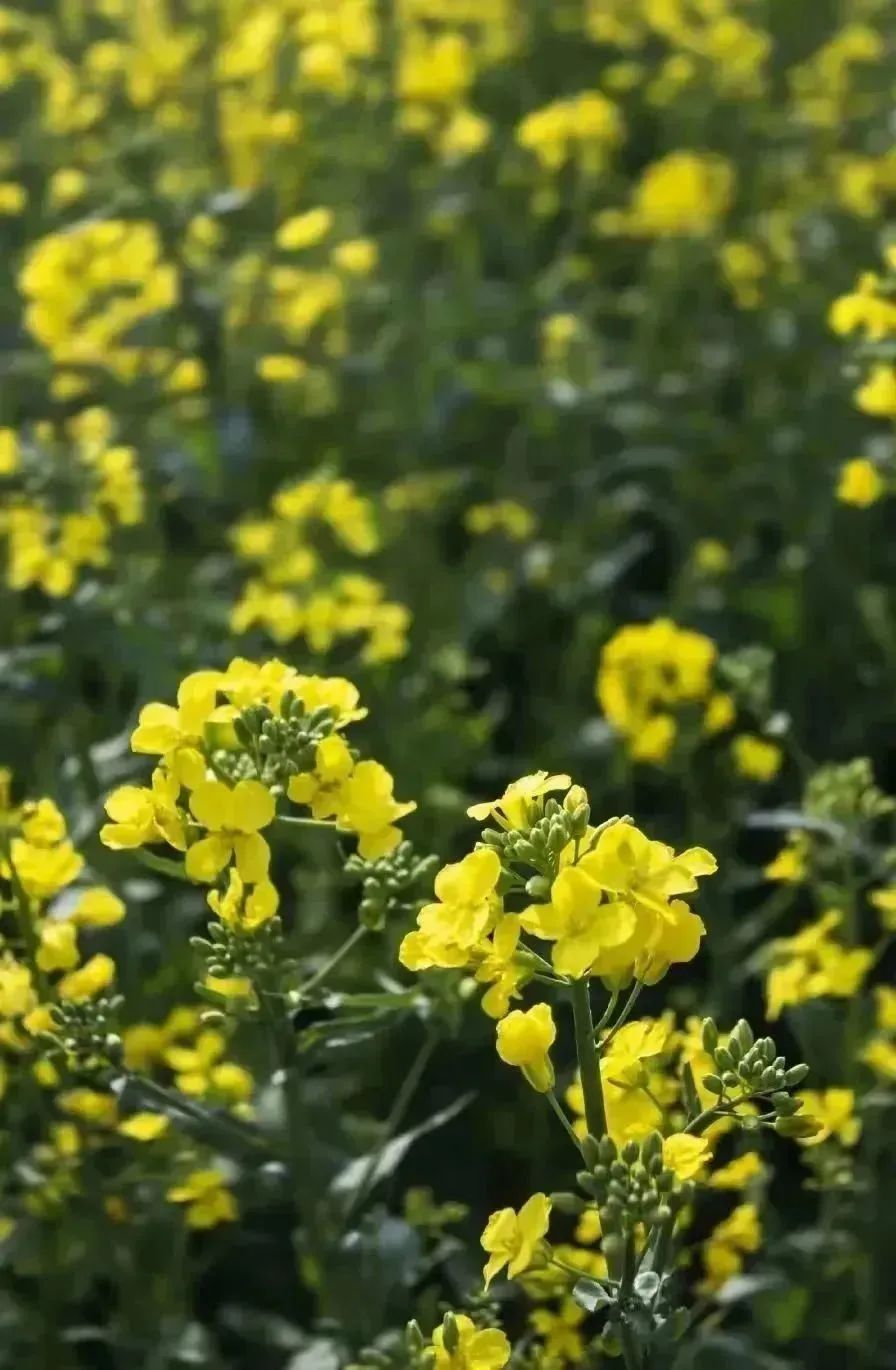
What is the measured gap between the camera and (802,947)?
2143 mm

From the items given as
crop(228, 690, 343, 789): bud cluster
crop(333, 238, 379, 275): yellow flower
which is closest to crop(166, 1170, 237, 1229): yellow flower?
crop(228, 690, 343, 789): bud cluster

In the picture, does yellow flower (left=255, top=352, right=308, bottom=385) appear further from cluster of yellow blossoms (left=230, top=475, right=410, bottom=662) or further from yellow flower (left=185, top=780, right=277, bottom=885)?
yellow flower (left=185, top=780, right=277, bottom=885)

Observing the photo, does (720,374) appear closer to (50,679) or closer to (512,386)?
(512,386)

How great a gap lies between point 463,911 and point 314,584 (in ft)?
5.64

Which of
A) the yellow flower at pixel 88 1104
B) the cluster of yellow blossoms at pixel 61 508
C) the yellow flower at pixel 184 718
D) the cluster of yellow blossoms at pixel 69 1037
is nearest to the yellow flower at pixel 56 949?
the cluster of yellow blossoms at pixel 69 1037

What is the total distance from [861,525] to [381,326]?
1.32 m

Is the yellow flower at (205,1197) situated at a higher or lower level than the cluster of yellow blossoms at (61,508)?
lower

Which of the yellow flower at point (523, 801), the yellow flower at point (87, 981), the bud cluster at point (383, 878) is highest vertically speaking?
the yellow flower at point (523, 801)

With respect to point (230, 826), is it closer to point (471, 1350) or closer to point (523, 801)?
point (523, 801)

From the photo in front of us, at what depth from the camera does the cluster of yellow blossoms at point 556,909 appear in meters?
1.30

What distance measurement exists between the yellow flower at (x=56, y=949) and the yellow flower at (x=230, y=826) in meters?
0.37

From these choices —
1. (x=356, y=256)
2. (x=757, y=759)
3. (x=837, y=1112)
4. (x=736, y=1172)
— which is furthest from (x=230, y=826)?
(x=356, y=256)

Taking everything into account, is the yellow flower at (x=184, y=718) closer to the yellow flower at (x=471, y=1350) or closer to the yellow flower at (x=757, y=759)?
the yellow flower at (x=471, y=1350)

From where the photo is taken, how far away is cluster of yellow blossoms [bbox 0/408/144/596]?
2631mm
